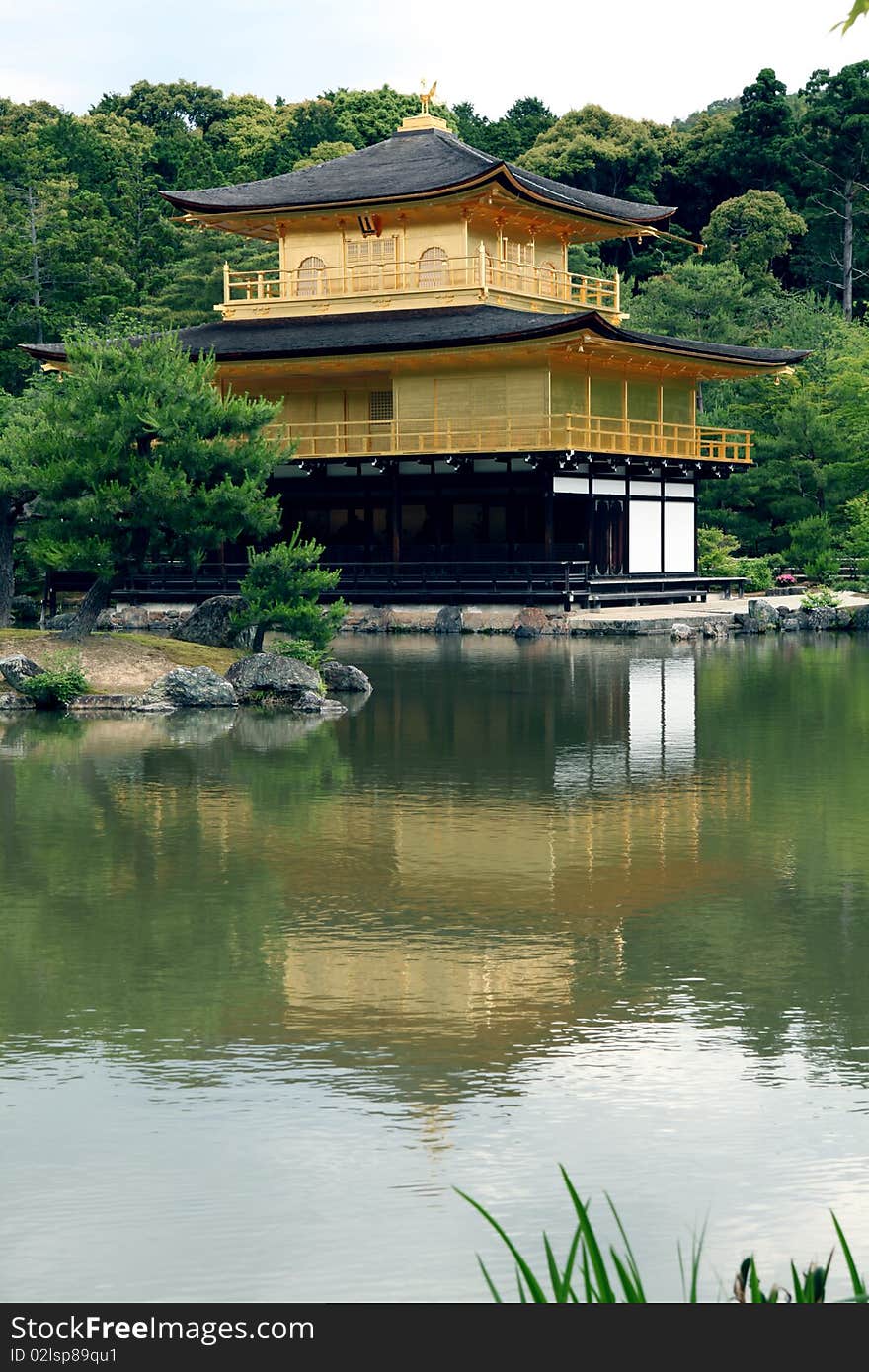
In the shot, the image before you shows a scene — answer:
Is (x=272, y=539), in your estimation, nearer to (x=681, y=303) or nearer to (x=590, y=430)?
(x=590, y=430)

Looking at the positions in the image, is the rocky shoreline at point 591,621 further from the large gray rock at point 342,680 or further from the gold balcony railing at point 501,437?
the large gray rock at point 342,680

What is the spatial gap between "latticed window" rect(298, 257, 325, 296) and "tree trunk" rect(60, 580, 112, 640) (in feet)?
87.8

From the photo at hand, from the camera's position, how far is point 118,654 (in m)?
28.9

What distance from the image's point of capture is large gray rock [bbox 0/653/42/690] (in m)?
26.6

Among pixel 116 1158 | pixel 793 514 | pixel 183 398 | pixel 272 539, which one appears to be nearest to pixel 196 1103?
pixel 116 1158

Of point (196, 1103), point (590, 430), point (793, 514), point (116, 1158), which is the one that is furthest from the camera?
point (793, 514)

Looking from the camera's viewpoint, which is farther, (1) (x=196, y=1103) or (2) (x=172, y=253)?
(2) (x=172, y=253)

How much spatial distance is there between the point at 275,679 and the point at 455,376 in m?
24.2

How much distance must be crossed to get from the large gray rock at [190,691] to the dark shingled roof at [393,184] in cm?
2634

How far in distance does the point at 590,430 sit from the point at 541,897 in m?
36.5

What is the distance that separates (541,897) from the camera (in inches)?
501

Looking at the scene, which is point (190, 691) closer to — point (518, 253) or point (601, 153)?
point (518, 253)

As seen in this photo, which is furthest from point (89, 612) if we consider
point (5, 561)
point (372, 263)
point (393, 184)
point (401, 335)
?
point (393, 184)

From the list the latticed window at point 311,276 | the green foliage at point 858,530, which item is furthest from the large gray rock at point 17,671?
the green foliage at point 858,530
